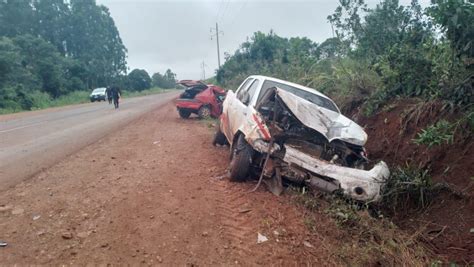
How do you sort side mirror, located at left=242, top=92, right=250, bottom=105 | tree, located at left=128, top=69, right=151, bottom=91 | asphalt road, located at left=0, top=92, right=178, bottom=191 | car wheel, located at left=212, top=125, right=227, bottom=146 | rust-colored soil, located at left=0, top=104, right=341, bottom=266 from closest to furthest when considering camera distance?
rust-colored soil, located at left=0, top=104, right=341, bottom=266, asphalt road, located at left=0, top=92, right=178, bottom=191, side mirror, located at left=242, top=92, right=250, bottom=105, car wheel, located at left=212, top=125, right=227, bottom=146, tree, located at left=128, top=69, right=151, bottom=91

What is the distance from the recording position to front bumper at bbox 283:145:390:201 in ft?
15.1

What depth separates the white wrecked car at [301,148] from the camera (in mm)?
4695

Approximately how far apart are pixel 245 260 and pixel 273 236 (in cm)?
59

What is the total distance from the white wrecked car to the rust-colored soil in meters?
0.40

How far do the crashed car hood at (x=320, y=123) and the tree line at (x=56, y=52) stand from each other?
25.5 m

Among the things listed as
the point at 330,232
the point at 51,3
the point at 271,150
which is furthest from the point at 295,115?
the point at 51,3

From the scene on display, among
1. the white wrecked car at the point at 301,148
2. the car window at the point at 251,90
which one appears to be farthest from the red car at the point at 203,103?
the white wrecked car at the point at 301,148

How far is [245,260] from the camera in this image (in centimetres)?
329

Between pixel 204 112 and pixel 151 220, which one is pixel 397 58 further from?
pixel 204 112

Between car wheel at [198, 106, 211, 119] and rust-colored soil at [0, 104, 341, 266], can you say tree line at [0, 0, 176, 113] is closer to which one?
car wheel at [198, 106, 211, 119]

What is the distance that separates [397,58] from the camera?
289 inches

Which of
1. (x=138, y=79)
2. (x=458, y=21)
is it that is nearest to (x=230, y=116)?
(x=458, y=21)

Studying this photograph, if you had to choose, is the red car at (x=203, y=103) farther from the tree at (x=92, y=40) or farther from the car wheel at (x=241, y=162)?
the tree at (x=92, y=40)

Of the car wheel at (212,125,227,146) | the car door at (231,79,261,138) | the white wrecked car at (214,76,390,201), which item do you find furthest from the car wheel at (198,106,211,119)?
the white wrecked car at (214,76,390,201)
